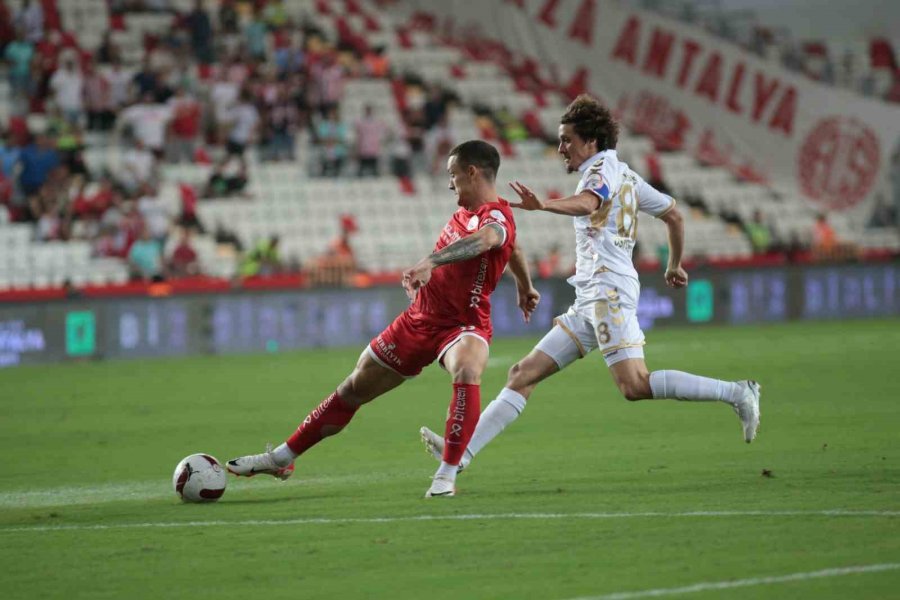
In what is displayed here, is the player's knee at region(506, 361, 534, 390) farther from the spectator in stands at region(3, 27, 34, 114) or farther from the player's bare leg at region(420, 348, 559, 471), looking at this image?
the spectator in stands at region(3, 27, 34, 114)

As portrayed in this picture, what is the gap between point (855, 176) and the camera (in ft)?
114

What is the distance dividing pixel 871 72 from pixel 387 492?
3069 centimetres

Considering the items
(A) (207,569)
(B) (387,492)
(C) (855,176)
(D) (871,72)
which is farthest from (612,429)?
(D) (871,72)

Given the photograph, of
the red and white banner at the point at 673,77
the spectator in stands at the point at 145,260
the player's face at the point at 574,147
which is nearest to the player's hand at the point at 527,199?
the player's face at the point at 574,147

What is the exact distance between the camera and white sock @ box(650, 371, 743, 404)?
878cm

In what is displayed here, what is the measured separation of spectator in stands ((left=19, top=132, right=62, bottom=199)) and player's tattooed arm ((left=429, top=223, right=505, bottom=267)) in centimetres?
1705

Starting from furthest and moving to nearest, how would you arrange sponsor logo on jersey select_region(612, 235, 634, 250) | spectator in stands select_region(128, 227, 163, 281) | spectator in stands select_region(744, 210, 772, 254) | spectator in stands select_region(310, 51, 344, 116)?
spectator in stands select_region(744, 210, 772, 254) < spectator in stands select_region(310, 51, 344, 116) < spectator in stands select_region(128, 227, 163, 281) < sponsor logo on jersey select_region(612, 235, 634, 250)

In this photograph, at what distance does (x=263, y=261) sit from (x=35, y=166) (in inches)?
149

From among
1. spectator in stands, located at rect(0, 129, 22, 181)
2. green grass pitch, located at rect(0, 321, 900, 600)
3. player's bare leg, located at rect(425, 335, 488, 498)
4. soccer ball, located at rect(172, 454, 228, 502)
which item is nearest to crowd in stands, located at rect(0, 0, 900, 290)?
spectator in stands, located at rect(0, 129, 22, 181)

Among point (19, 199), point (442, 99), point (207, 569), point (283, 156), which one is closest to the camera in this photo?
point (207, 569)

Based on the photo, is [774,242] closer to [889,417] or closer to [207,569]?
[889,417]

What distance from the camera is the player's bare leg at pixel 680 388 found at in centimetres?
878

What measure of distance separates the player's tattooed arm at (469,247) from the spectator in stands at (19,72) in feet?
65.2

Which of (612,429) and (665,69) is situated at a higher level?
(665,69)
